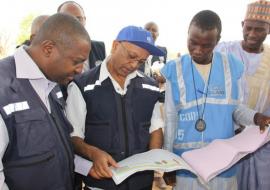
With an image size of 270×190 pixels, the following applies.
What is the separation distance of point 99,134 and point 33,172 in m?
0.57

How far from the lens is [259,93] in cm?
272

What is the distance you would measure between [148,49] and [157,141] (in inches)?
23.5

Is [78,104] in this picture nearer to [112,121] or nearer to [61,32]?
[112,121]

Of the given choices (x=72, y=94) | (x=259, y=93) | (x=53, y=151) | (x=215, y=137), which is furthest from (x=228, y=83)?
(x=53, y=151)

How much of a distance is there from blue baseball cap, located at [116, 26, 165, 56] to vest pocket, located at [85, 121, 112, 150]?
0.50 meters

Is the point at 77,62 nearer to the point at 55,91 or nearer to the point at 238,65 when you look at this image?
the point at 55,91

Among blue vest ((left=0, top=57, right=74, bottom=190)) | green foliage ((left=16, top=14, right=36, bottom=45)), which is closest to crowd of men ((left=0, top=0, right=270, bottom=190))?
blue vest ((left=0, top=57, right=74, bottom=190))

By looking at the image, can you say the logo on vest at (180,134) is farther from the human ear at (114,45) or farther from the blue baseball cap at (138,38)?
the human ear at (114,45)

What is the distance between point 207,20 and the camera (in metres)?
2.14

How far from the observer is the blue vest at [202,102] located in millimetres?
2203

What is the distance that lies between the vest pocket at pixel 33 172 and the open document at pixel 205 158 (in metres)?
0.31

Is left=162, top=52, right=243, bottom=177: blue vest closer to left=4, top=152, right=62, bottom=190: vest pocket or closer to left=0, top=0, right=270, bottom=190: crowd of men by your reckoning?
left=0, top=0, right=270, bottom=190: crowd of men

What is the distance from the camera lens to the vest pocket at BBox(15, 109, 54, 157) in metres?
1.39

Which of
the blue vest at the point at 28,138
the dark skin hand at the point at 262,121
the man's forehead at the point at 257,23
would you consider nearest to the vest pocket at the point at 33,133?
the blue vest at the point at 28,138
